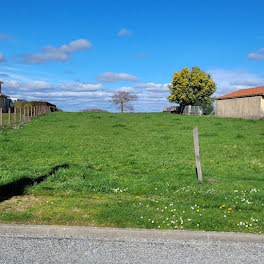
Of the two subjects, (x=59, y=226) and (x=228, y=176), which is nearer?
(x=59, y=226)

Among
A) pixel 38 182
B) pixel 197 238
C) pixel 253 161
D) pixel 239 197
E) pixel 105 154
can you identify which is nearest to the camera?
pixel 197 238

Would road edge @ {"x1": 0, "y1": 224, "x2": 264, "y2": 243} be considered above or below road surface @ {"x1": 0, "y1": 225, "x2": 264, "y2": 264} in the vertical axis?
above

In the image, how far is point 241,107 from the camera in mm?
43938

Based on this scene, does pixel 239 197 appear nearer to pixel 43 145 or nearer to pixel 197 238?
pixel 197 238

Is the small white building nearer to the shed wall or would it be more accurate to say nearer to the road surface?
the shed wall

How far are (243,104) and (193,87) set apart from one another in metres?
19.6

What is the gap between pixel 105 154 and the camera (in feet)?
46.4

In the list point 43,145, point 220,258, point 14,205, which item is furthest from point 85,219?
point 43,145

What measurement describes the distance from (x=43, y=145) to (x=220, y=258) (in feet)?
42.4

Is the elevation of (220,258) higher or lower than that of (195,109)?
lower

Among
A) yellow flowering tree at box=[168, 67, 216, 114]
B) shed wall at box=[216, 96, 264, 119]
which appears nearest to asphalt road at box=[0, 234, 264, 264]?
shed wall at box=[216, 96, 264, 119]

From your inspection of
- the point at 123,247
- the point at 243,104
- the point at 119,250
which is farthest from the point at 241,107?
the point at 119,250

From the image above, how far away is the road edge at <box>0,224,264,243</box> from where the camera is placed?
5.72 metres

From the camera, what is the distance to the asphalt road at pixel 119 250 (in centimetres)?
493
